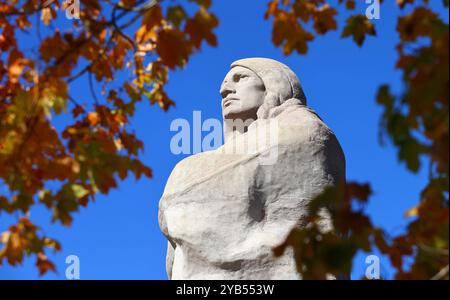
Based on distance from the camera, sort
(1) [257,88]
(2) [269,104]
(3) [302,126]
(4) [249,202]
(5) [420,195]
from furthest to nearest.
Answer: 1. (1) [257,88]
2. (2) [269,104]
3. (3) [302,126]
4. (4) [249,202]
5. (5) [420,195]

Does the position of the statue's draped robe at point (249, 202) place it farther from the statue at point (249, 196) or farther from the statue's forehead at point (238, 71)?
the statue's forehead at point (238, 71)

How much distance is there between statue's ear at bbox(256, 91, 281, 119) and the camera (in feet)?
32.4

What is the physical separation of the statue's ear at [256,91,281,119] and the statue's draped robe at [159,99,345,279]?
0.41 metres

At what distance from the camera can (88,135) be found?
7.48 metres

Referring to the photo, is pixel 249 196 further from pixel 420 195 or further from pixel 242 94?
pixel 420 195

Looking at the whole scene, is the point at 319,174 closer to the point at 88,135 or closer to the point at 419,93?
the point at 88,135

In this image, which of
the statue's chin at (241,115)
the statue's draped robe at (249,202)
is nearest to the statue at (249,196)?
the statue's draped robe at (249,202)

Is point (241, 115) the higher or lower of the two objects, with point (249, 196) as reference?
higher

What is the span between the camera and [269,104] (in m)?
9.91

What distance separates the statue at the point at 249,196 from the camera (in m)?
8.81

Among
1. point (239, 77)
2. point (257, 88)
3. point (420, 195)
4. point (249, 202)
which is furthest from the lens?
point (239, 77)

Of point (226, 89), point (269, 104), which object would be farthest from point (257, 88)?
point (226, 89)

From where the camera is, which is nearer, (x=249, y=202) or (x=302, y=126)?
(x=249, y=202)

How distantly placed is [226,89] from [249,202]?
1896 millimetres
